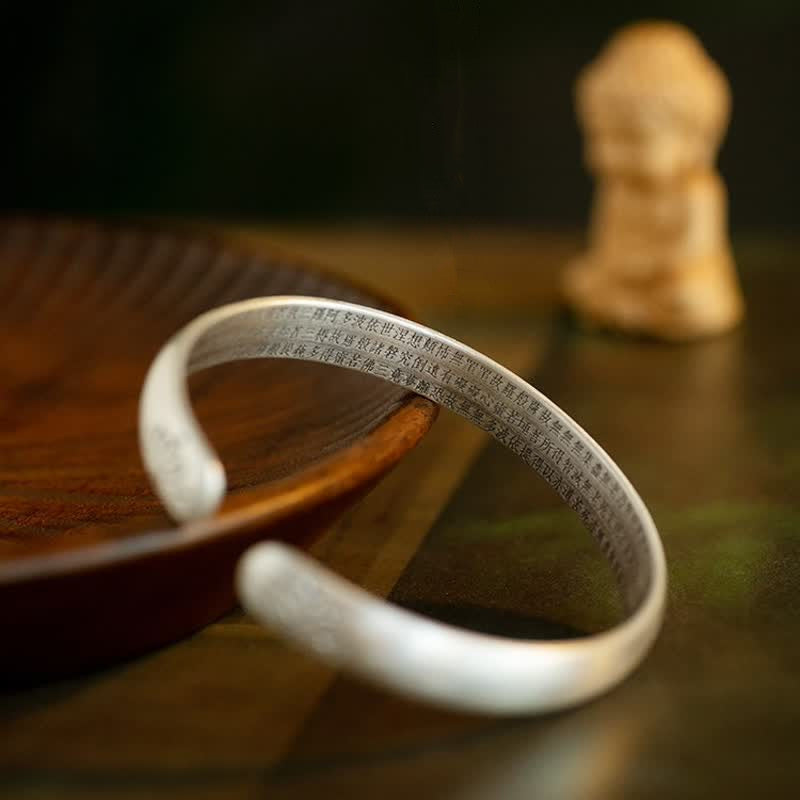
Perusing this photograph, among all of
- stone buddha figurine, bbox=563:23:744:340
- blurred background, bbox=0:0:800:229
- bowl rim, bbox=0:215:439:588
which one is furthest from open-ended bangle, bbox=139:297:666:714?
blurred background, bbox=0:0:800:229

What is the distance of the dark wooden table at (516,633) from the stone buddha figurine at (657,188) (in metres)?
0.09

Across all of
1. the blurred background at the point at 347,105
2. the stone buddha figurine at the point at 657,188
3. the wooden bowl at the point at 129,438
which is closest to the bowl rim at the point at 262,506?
the wooden bowl at the point at 129,438

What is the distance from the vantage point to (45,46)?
1017 mm

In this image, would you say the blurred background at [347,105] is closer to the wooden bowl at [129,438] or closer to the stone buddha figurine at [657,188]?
the stone buddha figurine at [657,188]

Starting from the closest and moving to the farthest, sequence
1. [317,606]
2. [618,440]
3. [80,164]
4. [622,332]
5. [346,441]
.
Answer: [317,606]
[346,441]
[618,440]
[622,332]
[80,164]

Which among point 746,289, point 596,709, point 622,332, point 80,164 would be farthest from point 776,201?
point 596,709

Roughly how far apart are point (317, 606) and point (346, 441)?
144 mm

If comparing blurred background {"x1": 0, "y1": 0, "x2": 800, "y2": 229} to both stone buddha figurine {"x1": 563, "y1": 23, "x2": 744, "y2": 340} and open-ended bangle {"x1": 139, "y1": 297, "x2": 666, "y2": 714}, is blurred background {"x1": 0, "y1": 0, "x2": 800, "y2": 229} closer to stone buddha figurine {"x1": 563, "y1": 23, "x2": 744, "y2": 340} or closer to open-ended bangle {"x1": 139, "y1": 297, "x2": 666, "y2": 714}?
stone buddha figurine {"x1": 563, "y1": 23, "x2": 744, "y2": 340}

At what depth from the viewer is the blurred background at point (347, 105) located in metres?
0.98

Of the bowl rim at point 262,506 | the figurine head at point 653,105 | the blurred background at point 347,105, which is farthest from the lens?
the blurred background at point 347,105

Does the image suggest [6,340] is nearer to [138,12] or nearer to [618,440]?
[618,440]

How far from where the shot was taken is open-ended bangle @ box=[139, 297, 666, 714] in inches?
12.6

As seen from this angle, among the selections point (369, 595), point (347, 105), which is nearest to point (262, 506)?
point (369, 595)

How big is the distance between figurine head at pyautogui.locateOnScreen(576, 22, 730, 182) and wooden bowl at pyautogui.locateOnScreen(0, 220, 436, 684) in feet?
0.85
